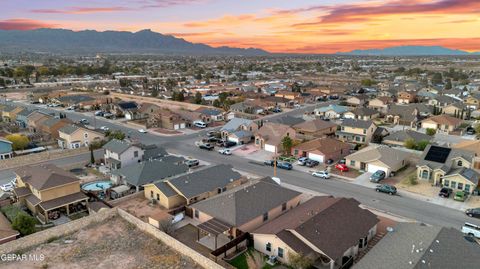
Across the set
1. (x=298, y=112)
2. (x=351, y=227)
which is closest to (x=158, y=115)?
(x=298, y=112)

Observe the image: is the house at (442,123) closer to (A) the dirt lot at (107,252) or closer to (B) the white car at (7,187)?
(A) the dirt lot at (107,252)

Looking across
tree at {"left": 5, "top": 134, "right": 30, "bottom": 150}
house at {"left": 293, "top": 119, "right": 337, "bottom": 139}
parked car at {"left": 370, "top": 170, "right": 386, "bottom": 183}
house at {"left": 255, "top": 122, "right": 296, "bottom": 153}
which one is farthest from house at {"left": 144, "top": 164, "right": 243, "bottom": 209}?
tree at {"left": 5, "top": 134, "right": 30, "bottom": 150}

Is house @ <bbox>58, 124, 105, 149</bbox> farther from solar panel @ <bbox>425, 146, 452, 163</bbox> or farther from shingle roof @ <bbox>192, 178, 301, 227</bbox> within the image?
solar panel @ <bbox>425, 146, 452, 163</bbox>

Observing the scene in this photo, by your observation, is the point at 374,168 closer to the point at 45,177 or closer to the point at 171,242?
the point at 171,242

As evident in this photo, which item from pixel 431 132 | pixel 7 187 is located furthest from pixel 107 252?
pixel 431 132

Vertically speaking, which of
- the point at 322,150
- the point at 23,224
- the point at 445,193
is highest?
the point at 322,150

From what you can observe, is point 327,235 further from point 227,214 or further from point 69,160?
point 69,160
